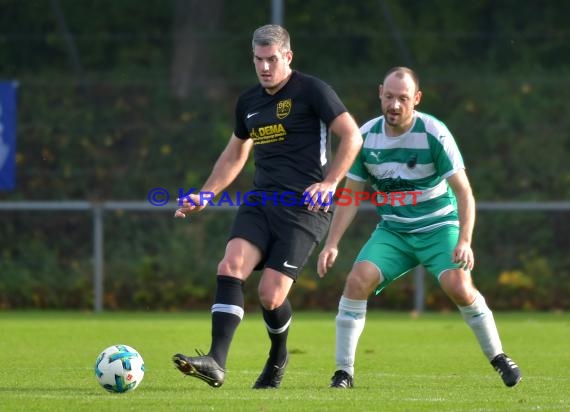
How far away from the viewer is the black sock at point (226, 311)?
747 cm

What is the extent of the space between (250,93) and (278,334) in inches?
59.6

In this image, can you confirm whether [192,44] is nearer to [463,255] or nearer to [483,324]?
[483,324]

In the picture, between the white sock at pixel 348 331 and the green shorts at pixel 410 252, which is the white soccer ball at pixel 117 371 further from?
the green shorts at pixel 410 252

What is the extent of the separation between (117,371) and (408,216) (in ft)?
6.82

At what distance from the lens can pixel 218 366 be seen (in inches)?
289

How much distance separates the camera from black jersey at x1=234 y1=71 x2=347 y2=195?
782 centimetres

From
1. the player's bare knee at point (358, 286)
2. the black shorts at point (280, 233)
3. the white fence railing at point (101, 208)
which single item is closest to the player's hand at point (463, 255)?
the player's bare knee at point (358, 286)

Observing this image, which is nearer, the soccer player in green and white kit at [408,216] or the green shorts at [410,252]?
the soccer player in green and white kit at [408,216]

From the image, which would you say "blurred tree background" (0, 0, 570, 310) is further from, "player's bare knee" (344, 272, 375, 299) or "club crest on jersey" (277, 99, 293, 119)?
"club crest on jersey" (277, 99, 293, 119)

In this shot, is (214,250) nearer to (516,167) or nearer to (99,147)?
(99,147)

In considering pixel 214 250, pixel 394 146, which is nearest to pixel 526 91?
pixel 214 250

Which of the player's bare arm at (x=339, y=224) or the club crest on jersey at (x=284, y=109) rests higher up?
the club crest on jersey at (x=284, y=109)

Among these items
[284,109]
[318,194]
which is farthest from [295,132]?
[318,194]

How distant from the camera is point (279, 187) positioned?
7.82 metres
